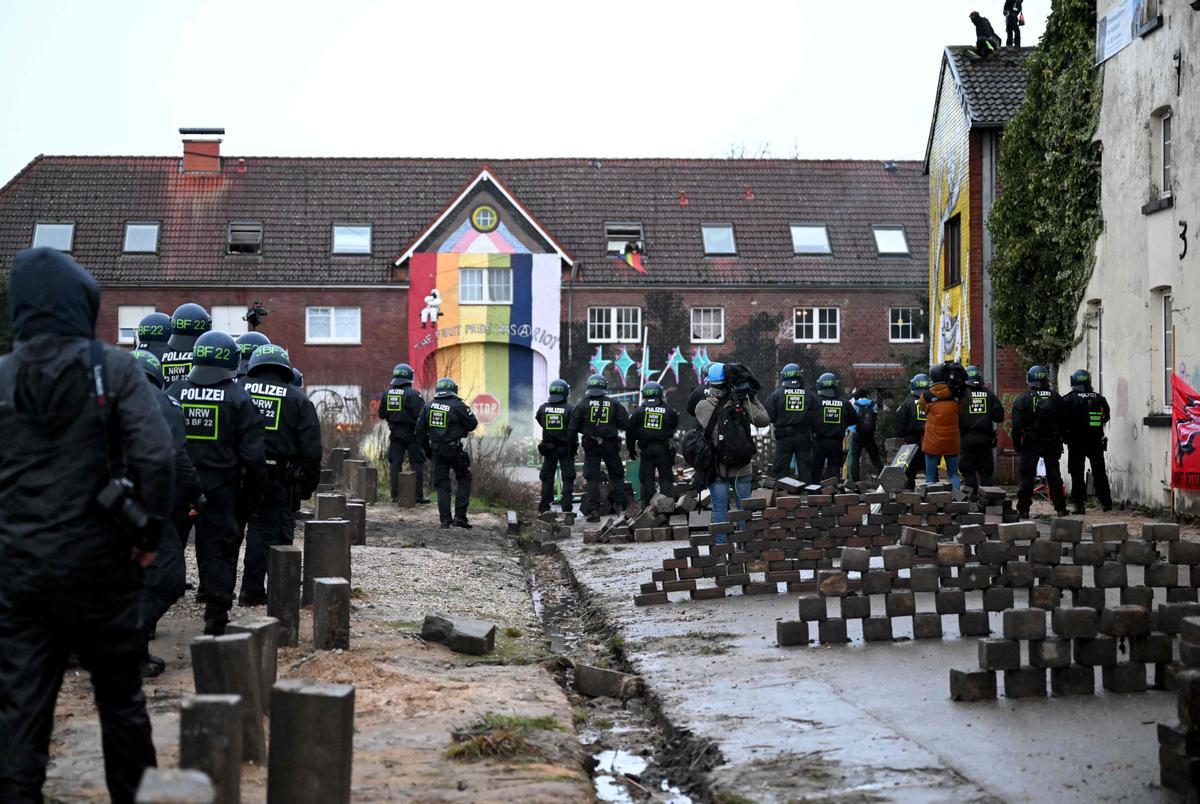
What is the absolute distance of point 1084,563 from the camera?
10.1 m

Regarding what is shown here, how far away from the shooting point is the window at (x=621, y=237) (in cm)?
4631

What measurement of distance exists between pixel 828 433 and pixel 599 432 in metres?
3.70

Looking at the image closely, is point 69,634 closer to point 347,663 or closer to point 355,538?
point 347,663

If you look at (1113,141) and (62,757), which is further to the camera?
(1113,141)

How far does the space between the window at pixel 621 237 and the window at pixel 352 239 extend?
7.58 m

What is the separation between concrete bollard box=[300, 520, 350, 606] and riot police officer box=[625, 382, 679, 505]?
11.5 metres

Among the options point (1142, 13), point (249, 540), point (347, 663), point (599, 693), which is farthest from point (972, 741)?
point (1142, 13)

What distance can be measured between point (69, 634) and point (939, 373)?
15.5 m

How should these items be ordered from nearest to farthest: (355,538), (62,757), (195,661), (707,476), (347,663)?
(195,661) → (62,757) → (347,663) → (707,476) → (355,538)

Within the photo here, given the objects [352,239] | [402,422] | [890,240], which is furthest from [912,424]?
[352,239]

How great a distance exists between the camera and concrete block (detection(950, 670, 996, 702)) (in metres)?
7.77

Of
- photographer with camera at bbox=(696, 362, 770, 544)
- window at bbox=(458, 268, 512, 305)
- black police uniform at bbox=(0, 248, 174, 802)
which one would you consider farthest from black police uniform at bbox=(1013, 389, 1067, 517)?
window at bbox=(458, 268, 512, 305)

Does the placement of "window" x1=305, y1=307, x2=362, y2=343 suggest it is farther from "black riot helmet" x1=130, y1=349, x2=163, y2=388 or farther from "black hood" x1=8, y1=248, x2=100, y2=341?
"black hood" x1=8, y1=248, x2=100, y2=341

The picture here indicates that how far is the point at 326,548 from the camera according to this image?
11.3m
